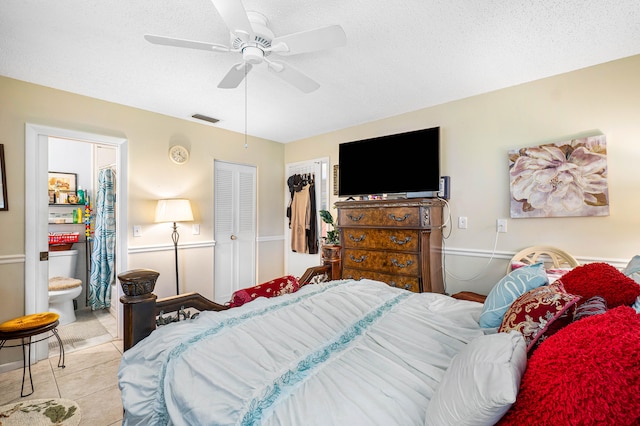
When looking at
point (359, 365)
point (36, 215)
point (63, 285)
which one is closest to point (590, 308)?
point (359, 365)

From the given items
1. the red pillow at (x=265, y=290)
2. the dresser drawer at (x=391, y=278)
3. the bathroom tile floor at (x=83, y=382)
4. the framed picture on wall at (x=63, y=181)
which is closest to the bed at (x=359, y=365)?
the red pillow at (x=265, y=290)

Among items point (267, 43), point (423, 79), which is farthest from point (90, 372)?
point (423, 79)

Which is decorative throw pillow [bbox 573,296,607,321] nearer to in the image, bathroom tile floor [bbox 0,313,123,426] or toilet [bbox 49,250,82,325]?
bathroom tile floor [bbox 0,313,123,426]

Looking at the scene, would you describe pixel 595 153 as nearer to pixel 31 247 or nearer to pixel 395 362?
pixel 395 362

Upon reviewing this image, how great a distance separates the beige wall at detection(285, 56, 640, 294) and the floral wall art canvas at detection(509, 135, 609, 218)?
75 millimetres

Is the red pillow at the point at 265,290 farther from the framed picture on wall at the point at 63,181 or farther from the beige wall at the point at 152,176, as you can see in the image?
the framed picture on wall at the point at 63,181

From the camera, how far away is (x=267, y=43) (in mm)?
1812

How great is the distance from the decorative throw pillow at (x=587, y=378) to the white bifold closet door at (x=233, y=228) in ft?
12.6

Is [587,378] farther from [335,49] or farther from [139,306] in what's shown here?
[335,49]

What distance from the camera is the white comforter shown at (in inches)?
32.8

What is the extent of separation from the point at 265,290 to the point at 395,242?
1.37 m

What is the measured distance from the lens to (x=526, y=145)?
267 cm

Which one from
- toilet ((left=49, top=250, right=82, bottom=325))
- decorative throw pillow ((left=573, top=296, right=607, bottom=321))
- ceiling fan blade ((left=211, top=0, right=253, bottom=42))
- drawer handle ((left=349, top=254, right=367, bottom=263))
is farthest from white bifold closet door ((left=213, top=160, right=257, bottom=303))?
decorative throw pillow ((left=573, top=296, right=607, bottom=321))

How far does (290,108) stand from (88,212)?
3.27m
